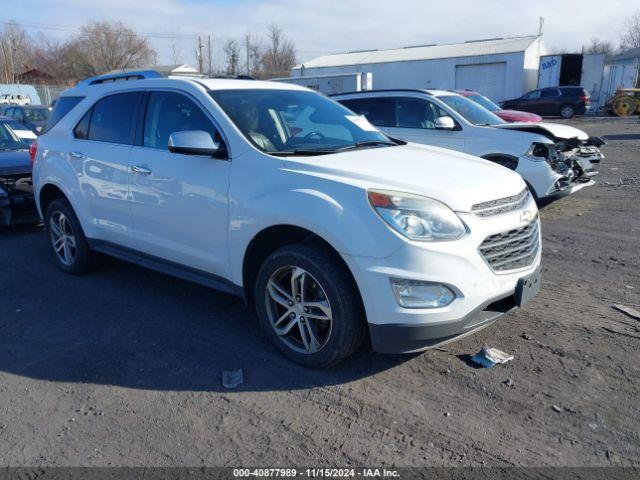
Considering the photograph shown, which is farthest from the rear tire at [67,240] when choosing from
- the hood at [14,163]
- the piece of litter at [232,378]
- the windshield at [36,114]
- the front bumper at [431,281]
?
the windshield at [36,114]

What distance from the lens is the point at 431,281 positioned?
303 centimetres

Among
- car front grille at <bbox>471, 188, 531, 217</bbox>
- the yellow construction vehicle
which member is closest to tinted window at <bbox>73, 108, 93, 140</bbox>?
car front grille at <bbox>471, 188, 531, 217</bbox>

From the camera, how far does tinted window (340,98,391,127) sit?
30.5 ft

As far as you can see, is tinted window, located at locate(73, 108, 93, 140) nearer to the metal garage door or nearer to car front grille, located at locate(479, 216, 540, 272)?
car front grille, located at locate(479, 216, 540, 272)

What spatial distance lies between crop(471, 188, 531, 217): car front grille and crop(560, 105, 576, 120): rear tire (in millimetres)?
31098

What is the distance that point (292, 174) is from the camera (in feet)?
11.5

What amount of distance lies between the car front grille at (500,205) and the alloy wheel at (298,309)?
3.60 ft

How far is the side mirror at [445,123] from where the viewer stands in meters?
8.46

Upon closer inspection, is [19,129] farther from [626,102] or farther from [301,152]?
[626,102]

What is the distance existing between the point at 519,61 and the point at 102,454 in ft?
136

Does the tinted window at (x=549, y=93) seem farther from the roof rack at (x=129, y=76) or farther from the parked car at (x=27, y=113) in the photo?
the roof rack at (x=129, y=76)

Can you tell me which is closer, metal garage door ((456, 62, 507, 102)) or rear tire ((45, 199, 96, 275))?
rear tire ((45, 199, 96, 275))

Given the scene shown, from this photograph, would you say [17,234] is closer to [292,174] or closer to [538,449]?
[292,174]

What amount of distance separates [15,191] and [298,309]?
565cm
